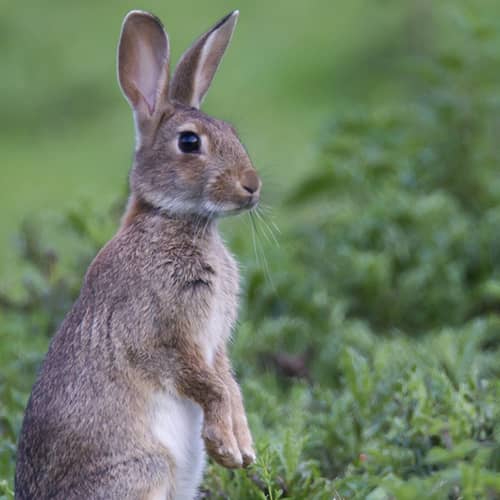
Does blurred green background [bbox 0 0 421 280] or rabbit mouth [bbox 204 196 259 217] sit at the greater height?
blurred green background [bbox 0 0 421 280]

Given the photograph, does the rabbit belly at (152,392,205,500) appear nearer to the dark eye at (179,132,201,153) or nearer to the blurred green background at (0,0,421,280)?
the dark eye at (179,132,201,153)

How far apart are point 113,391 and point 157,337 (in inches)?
9.1

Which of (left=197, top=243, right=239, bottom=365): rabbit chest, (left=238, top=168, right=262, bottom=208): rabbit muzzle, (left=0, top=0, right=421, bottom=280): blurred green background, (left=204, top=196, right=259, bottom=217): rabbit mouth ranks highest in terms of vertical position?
(left=0, top=0, right=421, bottom=280): blurred green background

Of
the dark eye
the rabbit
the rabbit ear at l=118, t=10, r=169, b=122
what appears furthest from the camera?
the rabbit ear at l=118, t=10, r=169, b=122

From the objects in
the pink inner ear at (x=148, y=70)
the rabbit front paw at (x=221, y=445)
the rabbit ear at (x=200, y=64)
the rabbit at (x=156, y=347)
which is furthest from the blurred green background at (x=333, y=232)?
the pink inner ear at (x=148, y=70)

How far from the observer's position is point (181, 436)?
4.12 m

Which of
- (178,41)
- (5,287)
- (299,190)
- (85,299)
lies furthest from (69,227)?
(178,41)

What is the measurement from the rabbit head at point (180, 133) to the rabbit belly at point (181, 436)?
2.28 ft

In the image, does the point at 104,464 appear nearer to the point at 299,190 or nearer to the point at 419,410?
the point at 419,410

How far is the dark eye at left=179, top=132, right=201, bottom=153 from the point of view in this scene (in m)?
4.35

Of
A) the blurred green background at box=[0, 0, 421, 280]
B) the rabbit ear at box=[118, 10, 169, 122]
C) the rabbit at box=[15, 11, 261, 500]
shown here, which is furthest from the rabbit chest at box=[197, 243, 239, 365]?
the blurred green background at box=[0, 0, 421, 280]

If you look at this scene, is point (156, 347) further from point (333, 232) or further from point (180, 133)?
point (333, 232)

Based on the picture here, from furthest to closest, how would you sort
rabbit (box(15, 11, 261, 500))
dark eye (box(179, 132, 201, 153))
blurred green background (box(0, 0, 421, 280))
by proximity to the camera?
1. blurred green background (box(0, 0, 421, 280))
2. dark eye (box(179, 132, 201, 153))
3. rabbit (box(15, 11, 261, 500))

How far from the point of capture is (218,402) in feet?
13.4
